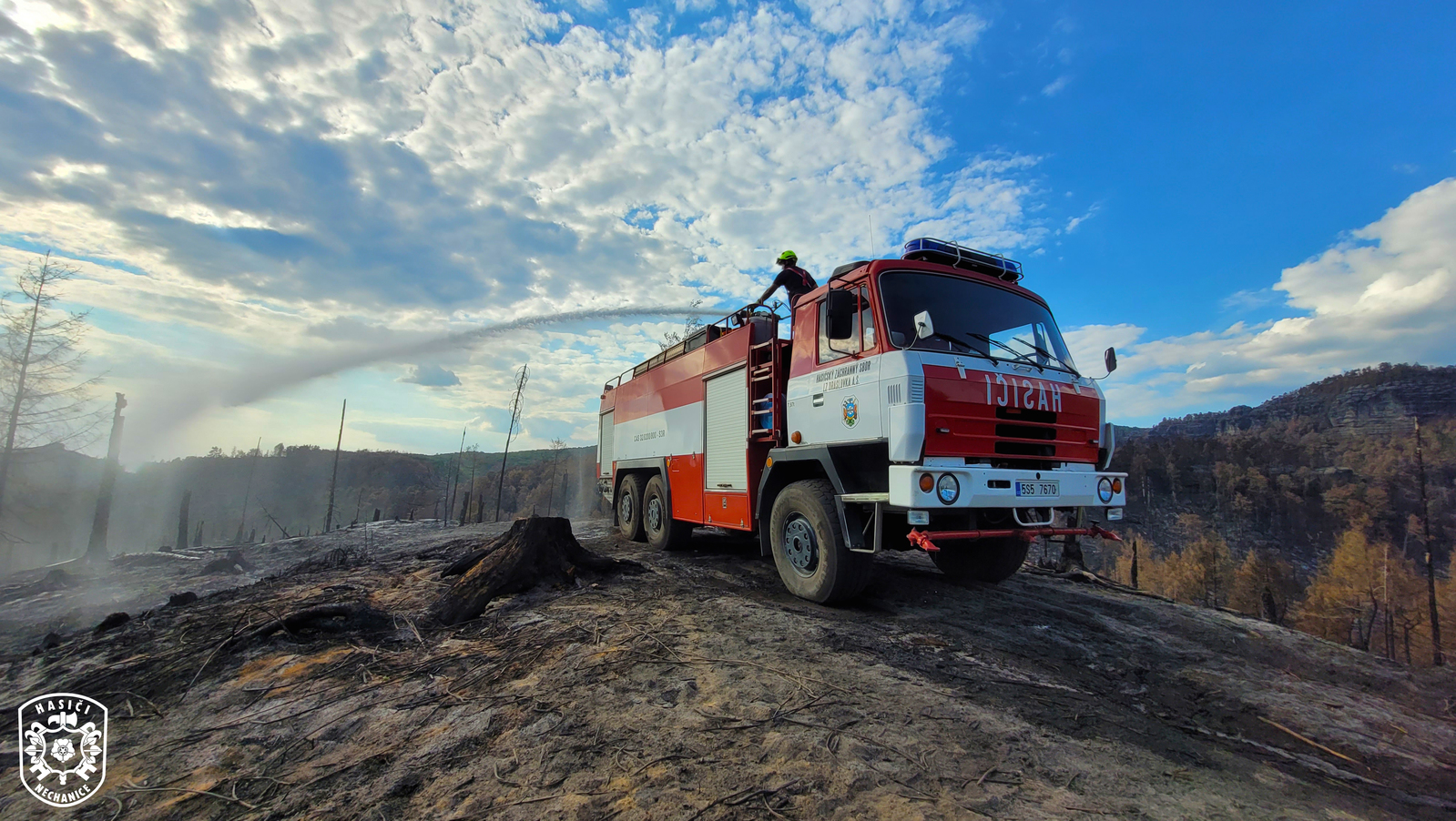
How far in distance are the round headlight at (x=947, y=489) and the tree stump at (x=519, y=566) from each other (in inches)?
175

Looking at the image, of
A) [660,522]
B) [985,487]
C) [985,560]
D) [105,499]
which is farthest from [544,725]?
[105,499]

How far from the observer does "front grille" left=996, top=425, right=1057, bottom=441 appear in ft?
17.3

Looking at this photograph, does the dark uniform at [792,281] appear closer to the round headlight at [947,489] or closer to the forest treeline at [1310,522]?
the round headlight at [947,489]

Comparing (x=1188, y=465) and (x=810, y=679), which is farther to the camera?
(x=1188, y=465)

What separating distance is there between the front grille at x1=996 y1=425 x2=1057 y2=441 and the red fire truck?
0.02 m

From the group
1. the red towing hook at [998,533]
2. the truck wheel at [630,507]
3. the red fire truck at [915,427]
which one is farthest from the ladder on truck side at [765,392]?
the truck wheel at [630,507]

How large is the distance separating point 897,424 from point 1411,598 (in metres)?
81.2

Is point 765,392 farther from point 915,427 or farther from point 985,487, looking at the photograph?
point 985,487

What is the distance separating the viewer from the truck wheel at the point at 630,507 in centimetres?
1121

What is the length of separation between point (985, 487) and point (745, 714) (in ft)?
9.53

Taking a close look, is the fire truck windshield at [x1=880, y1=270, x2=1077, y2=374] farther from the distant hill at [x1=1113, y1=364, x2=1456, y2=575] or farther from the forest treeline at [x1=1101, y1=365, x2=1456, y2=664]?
the distant hill at [x1=1113, y1=364, x2=1456, y2=575]

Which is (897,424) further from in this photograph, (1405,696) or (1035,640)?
(1405,696)

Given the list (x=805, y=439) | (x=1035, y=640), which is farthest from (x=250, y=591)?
(x=1035, y=640)

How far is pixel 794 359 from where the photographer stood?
260 inches
